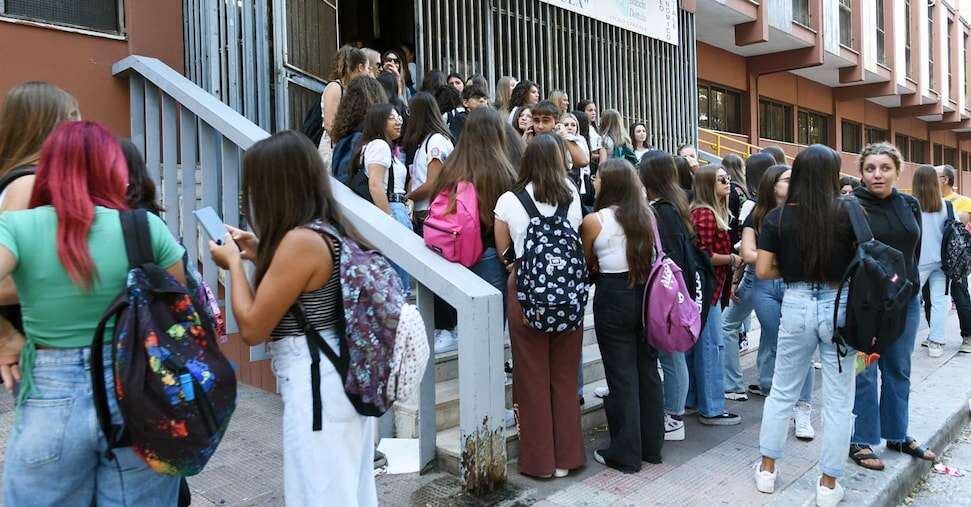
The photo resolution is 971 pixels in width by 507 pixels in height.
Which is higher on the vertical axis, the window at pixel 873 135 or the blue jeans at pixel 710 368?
the window at pixel 873 135

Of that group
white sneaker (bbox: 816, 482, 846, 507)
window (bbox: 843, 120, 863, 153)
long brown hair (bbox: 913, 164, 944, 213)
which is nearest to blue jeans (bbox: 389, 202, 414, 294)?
white sneaker (bbox: 816, 482, 846, 507)

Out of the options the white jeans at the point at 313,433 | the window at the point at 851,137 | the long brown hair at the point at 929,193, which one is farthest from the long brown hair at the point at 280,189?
the window at the point at 851,137

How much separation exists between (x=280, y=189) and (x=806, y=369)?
2759mm

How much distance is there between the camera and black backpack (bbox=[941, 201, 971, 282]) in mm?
6531

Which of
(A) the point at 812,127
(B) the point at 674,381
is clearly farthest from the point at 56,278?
(A) the point at 812,127

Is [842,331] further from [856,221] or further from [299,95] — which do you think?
[299,95]

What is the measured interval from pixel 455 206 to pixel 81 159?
6.60ft

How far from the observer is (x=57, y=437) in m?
1.97

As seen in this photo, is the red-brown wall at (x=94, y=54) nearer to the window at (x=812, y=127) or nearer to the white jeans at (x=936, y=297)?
the white jeans at (x=936, y=297)

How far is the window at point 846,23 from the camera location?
61.6ft

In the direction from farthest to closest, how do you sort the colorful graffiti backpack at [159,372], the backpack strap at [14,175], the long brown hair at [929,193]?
1. the long brown hair at [929,193]
2. the backpack strap at [14,175]
3. the colorful graffiti backpack at [159,372]

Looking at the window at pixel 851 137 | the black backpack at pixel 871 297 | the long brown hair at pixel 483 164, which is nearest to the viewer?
the black backpack at pixel 871 297

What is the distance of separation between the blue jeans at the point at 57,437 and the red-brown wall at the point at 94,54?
4172 millimetres

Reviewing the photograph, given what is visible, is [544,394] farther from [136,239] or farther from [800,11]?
[800,11]
